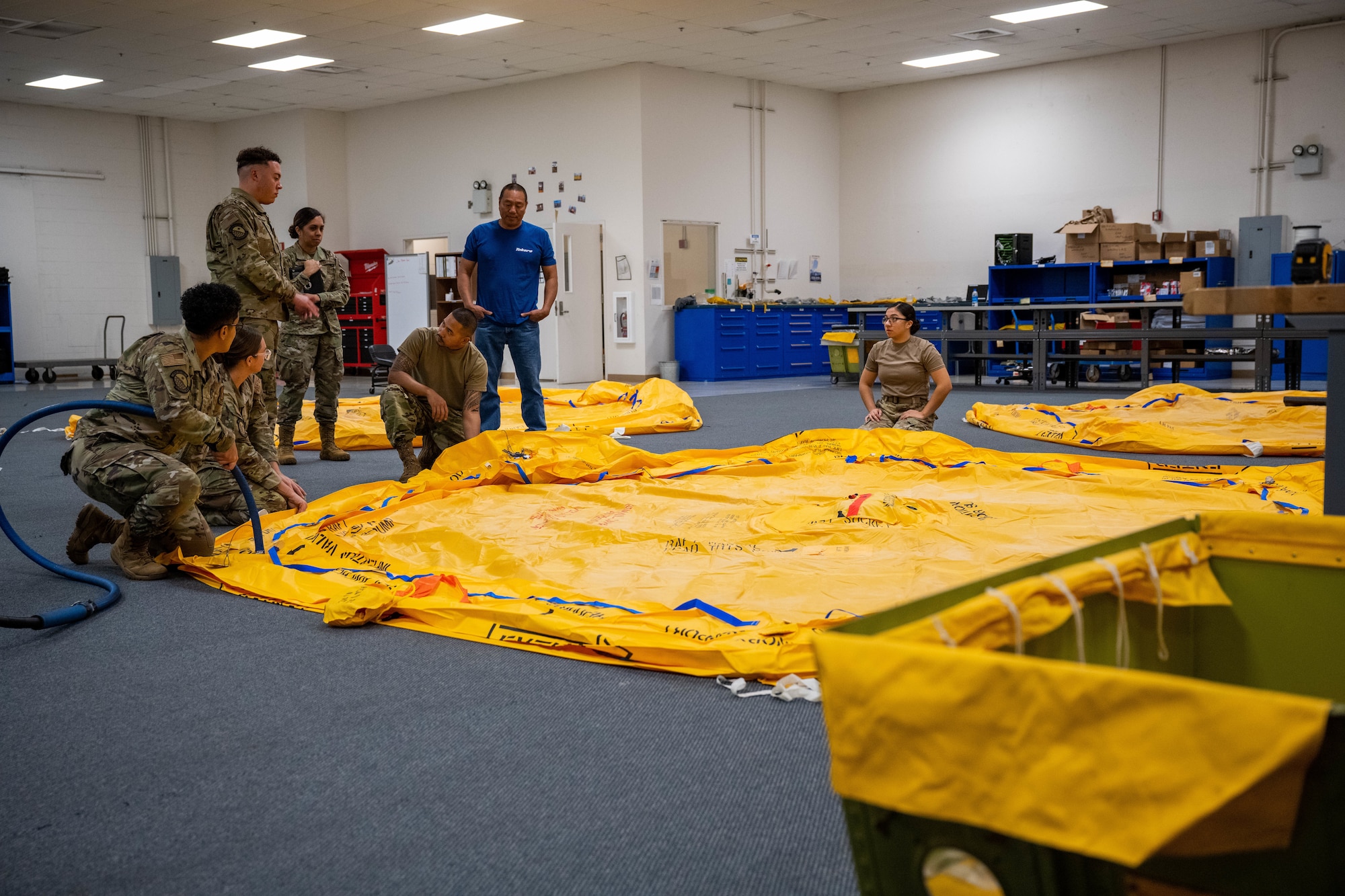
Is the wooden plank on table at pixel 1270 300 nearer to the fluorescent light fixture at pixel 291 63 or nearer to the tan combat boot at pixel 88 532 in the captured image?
the tan combat boot at pixel 88 532

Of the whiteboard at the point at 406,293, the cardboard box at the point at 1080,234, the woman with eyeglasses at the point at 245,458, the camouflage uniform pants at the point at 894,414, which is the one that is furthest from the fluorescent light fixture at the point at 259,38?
the cardboard box at the point at 1080,234

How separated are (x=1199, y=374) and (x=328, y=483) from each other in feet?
32.4

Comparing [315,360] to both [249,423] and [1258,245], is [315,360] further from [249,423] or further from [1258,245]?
[1258,245]

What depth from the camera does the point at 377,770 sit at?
197 centimetres

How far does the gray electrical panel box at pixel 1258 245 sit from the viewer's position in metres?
11.1

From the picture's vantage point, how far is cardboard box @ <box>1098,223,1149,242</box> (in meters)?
11.6

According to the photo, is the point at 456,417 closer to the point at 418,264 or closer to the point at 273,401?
the point at 273,401

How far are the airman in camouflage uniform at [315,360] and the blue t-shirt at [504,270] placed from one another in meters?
0.77

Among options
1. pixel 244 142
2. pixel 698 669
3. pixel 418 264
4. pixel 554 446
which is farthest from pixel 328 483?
pixel 244 142

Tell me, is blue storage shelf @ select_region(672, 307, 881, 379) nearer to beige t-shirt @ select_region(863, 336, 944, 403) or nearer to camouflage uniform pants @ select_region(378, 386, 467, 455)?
beige t-shirt @ select_region(863, 336, 944, 403)

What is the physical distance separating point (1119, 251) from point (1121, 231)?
0.68 ft

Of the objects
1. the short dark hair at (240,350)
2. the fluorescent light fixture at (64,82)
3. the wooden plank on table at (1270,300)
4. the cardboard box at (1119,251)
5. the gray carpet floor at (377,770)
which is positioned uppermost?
the fluorescent light fixture at (64,82)

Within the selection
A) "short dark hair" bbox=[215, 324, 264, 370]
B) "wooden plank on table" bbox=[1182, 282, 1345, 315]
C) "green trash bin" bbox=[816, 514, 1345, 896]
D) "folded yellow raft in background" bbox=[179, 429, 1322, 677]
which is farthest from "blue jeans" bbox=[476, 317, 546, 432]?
"green trash bin" bbox=[816, 514, 1345, 896]

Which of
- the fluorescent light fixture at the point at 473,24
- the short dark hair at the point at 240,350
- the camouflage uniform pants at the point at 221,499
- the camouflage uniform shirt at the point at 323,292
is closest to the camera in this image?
the short dark hair at the point at 240,350
